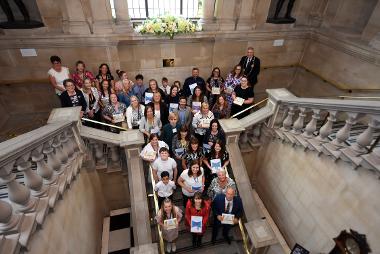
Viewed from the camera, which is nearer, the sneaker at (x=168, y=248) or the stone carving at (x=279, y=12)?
the sneaker at (x=168, y=248)

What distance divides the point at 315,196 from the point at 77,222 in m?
4.25

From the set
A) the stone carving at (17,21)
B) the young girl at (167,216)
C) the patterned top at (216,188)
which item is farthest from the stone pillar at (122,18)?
the young girl at (167,216)

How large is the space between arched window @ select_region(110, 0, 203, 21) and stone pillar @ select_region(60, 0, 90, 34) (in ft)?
4.60

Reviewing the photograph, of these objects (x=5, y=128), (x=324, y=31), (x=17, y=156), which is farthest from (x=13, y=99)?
(x=324, y=31)

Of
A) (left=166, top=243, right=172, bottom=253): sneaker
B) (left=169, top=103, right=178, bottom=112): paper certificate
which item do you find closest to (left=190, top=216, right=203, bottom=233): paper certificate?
(left=166, top=243, right=172, bottom=253): sneaker

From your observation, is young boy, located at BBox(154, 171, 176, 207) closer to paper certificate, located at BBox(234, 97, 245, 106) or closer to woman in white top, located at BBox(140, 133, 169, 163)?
woman in white top, located at BBox(140, 133, 169, 163)

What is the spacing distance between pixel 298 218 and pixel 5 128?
8.20 meters

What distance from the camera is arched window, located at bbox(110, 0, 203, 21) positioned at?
7.32 meters

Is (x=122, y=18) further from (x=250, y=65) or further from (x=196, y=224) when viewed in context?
(x=196, y=224)

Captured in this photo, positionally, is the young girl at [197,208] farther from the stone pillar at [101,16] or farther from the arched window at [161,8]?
the arched window at [161,8]

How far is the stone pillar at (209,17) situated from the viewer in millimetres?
7348

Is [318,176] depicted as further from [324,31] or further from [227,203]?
[324,31]

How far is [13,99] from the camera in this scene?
7.42 meters

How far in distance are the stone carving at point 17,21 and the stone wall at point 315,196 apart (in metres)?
6.76
